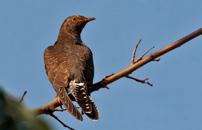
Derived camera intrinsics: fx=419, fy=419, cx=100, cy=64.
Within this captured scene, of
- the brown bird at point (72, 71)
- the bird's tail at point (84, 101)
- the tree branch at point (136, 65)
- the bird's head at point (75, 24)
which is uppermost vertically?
the bird's head at point (75, 24)

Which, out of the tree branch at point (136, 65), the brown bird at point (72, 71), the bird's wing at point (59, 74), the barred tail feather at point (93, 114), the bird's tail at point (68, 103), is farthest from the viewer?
the brown bird at point (72, 71)

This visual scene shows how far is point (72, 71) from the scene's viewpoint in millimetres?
6203

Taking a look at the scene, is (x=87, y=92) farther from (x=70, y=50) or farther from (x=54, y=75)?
(x=70, y=50)

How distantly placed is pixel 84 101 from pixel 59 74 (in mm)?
1018

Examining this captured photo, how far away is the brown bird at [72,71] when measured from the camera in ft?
17.2

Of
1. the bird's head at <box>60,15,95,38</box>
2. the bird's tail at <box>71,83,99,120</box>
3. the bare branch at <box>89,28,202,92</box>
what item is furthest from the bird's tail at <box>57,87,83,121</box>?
the bird's head at <box>60,15,95,38</box>

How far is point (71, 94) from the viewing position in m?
5.84

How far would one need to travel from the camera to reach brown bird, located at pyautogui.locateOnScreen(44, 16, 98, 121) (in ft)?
17.2

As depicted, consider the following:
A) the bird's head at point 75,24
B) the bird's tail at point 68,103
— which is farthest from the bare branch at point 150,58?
the bird's head at point 75,24

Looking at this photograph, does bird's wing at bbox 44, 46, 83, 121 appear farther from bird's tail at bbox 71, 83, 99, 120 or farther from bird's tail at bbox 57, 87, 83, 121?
bird's tail at bbox 71, 83, 99, 120

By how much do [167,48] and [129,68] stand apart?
1.49ft

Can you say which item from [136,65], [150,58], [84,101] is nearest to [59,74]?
[84,101]

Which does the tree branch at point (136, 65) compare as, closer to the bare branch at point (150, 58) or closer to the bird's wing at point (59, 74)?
the bare branch at point (150, 58)

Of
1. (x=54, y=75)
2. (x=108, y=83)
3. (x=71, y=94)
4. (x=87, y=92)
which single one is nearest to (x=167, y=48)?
(x=108, y=83)
